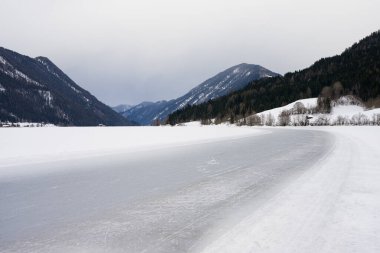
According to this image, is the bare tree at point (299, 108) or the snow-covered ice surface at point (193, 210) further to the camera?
the bare tree at point (299, 108)

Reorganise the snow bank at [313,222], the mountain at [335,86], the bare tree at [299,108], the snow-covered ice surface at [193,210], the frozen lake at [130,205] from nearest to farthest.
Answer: the snow bank at [313,222]
the snow-covered ice surface at [193,210]
the frozen lake at [130,205]
the bare tree at [299,108]
the mountain at [335,86]

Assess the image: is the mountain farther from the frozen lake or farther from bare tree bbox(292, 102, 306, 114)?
the frozen lake

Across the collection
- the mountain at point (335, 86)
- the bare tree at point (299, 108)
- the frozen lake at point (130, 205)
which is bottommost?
the frozen lake at point (130, 205)

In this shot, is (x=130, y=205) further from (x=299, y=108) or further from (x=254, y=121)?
(x=299, y=108)

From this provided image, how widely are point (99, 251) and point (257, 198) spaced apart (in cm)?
369

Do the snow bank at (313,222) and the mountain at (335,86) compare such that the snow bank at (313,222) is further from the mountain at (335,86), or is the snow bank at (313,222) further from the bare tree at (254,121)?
the mountain at (335,86)

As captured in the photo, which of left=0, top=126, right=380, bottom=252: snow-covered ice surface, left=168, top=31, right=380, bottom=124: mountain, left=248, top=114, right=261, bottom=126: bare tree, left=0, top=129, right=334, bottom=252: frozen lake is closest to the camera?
left=0, top=126, right=380, bottom=252: snow-covered ice surface

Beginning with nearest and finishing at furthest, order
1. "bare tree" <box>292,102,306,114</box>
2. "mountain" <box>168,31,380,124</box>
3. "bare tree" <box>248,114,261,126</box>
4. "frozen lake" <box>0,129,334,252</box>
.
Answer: "frozen lake" <box>0,129,334,252</box> → "bare tree" <box>248,114,261,126</box> → "bare tree" <box>292,102,306,114</box> → "mountain" <box>168,31,380,124</box>

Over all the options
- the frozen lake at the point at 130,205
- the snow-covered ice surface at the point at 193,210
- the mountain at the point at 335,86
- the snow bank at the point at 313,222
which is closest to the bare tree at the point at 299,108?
the mountain at the point at 335,86

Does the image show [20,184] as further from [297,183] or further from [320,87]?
[320,87]

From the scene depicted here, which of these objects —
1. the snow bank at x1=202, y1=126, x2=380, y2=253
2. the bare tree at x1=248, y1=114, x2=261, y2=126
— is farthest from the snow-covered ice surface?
the bare tree at x1=248, y1=114, x2=261, y2=126

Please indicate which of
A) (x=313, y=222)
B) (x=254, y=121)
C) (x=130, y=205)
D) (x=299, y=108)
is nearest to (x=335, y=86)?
(x=299, y=108)

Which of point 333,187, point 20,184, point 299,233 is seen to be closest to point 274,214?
point 299,233

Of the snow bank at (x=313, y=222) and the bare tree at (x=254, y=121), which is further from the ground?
the bare tree at (x=254, y=121)
